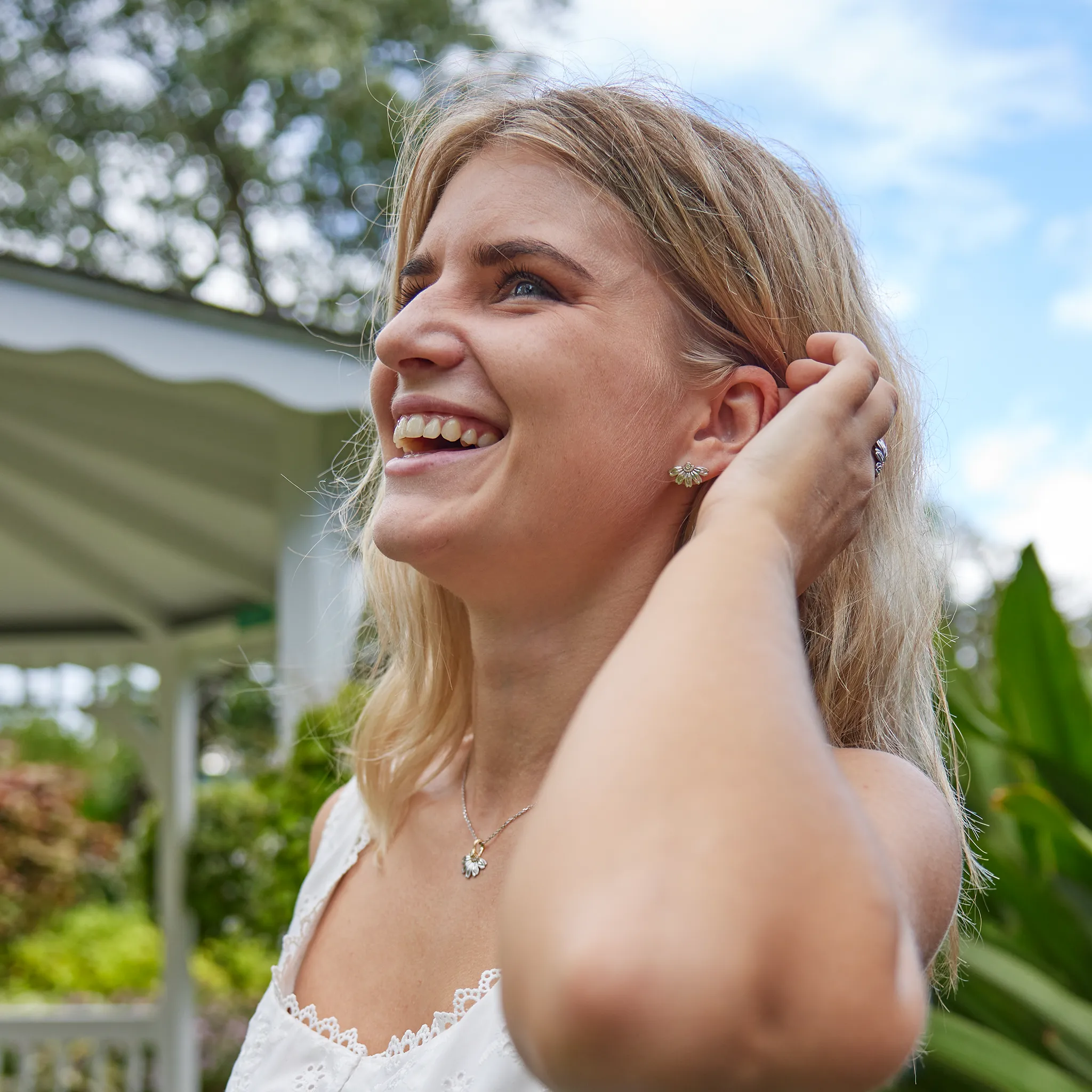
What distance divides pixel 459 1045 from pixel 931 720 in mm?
758

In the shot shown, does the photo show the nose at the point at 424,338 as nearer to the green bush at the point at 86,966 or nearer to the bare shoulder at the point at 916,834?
the bare shoulder at the point at 916,834

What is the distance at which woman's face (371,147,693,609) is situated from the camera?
4.44 feet

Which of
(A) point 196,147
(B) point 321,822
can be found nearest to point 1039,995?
(B) point 321,822

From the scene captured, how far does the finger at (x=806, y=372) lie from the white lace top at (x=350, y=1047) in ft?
2.53

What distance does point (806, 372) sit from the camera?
4.33 ft

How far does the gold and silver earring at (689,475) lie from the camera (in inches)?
55.6

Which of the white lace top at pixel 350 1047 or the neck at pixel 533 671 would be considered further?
the neck at pixel 533 671

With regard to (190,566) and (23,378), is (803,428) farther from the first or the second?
(190,566)

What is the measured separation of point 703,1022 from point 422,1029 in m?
0.72

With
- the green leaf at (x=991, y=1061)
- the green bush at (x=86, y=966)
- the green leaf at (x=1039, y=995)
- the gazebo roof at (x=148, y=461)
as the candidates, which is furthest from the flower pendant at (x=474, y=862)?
the green bush at (x=86, y=966)

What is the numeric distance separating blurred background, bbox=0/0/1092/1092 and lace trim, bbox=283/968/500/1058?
0.82 m

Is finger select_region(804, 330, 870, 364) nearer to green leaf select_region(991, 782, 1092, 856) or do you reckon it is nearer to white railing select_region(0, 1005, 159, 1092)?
green leaf select_region(991, 782, 1092, 856)

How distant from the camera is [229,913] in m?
5.64

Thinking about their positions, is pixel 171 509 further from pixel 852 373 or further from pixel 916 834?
pixel 916 834
